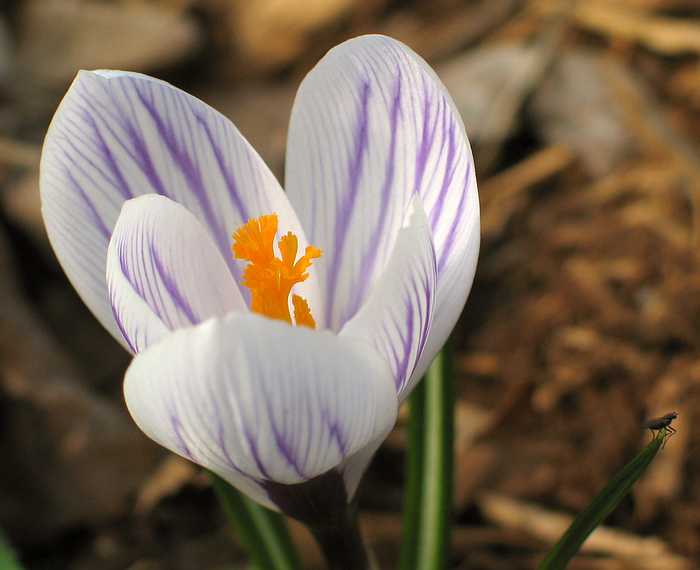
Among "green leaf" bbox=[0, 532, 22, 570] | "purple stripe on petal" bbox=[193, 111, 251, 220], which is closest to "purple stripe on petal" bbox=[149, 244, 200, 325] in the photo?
"purple stripe on petal" bbox=[193, 111, 251, 220]

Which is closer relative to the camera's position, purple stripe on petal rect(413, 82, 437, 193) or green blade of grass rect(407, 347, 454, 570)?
purple stripe on petal rect(413, 82, 437, 193)

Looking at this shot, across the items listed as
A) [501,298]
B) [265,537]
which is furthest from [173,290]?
[501,298]

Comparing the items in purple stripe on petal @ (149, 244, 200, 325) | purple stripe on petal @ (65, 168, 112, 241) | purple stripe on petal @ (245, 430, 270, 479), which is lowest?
purple stripe on petal @ (245, 430, 270, 479)

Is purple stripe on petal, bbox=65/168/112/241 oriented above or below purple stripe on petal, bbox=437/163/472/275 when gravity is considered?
above

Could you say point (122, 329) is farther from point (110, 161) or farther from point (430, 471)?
point (430, 471)

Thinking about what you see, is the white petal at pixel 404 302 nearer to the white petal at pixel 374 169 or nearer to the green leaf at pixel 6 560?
the white petal at pixel 374 169

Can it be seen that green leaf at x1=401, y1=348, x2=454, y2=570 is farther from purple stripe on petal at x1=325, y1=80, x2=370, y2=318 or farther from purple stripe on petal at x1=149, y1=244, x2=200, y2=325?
purple stripe on petal at x1=149, y1=244, x2=200, y2=325

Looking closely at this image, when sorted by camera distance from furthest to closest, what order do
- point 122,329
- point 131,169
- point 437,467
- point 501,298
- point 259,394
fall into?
1. point 501,298
2. point 437,467
3. point 131,169
4. point 122,329
5. point 259,394
